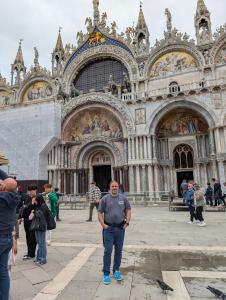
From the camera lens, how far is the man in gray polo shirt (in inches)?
153

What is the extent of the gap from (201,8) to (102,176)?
19.6 metres

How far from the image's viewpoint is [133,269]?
436cm

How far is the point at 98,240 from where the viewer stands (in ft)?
21.8

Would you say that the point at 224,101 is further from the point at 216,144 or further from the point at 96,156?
the point at 96,156

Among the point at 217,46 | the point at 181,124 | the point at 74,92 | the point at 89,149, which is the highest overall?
the point at 217,46

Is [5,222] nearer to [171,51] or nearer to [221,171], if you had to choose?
[221,171]

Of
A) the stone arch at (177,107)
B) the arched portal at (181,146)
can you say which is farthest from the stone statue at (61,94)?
the arched portal at (181,146)

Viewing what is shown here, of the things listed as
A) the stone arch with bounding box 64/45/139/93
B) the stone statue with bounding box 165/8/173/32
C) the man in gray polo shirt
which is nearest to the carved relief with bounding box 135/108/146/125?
the stone arch with bounding box 64/45/139/93

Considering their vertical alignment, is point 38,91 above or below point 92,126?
above

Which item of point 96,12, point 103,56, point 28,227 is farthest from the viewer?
point 96,12

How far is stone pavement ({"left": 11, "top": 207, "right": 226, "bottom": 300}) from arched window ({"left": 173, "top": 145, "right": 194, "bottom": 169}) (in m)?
13.9

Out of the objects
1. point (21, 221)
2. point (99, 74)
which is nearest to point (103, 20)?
point (99, 74)

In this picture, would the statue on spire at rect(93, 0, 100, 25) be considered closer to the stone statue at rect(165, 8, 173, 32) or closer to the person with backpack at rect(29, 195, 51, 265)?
the stone statue at rect(165, 8, 173, 32)

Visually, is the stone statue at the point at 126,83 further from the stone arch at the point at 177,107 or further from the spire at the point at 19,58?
the spire at the point at 19,58
